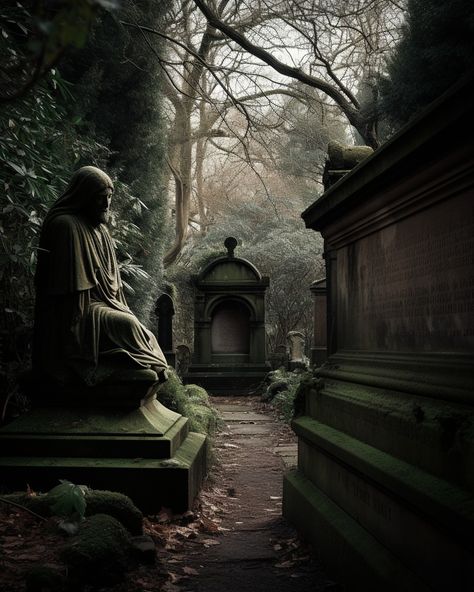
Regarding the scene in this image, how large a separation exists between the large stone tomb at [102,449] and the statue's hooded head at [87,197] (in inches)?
55.5

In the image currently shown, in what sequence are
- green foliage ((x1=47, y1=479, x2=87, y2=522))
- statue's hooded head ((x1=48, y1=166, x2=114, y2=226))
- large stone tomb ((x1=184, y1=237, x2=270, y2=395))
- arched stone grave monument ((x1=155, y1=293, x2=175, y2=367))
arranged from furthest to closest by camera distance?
arched stone grave monument ((x1=155, y1=293, x2=175, y2=367))
large stone tomb ((x1=184, y1=237, x2=270, y2=395))
statue's hooded head ((x1=48, y1=166, x2=114, y2=226))
green foliage ((x1=47, y1=479, x2=87, y2=522))

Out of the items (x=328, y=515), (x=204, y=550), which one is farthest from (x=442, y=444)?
(x=204, y=550)

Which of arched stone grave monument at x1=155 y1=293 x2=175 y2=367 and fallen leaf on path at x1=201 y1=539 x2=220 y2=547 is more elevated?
arched stone grave monument at x1=155 y1=293 x2=175 y2=367

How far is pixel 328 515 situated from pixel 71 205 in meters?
3.03

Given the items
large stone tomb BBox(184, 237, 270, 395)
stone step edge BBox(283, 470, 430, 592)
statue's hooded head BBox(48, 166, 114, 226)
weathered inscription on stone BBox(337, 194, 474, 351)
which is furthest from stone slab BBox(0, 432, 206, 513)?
large stone tomb BBox(184, 237, 270, 395)

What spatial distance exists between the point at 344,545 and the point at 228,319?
39.5ft

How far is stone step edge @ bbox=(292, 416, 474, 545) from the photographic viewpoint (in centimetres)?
187

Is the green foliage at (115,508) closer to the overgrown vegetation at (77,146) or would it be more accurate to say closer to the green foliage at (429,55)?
the overgrown vegetation at (77,146)

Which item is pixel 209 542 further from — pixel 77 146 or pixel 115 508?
pixel 77 146

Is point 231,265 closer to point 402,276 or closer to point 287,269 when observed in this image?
point 287,269

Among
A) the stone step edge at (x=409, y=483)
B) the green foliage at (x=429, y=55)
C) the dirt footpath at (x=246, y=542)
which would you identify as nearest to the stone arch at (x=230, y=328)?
the green foliage at (x=429, y=55)

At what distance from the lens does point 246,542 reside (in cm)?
376

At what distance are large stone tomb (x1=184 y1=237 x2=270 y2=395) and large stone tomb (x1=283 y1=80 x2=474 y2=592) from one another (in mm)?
10417

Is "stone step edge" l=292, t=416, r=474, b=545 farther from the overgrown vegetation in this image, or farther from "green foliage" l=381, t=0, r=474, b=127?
"green foliage" l=381, t=0, r=474, b=127
